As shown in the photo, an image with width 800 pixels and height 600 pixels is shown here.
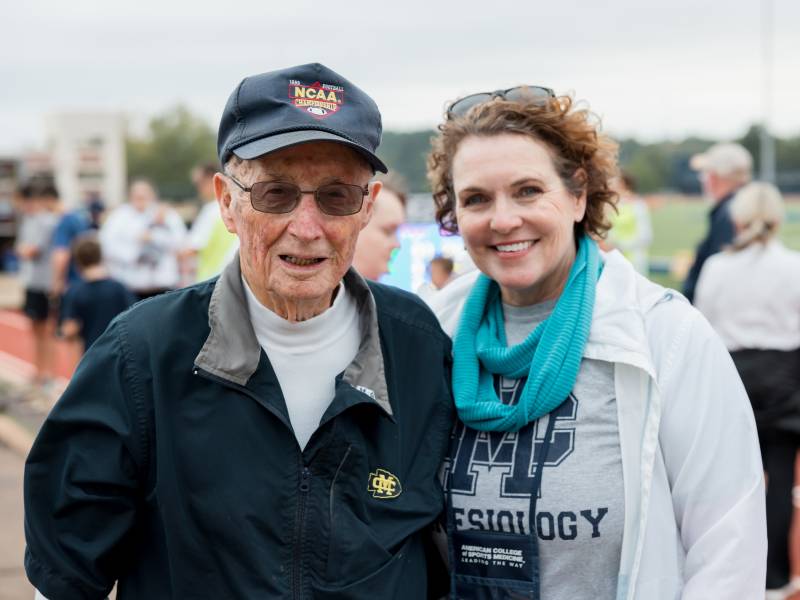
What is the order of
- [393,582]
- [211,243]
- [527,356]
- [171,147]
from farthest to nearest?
[171,147] < [211,243] < [527,356] < [393,582]

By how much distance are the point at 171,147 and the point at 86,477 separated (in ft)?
255

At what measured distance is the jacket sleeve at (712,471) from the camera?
2150 millimetres

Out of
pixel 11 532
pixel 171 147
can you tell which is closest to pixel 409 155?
pixel 11 532

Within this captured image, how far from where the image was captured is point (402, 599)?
2176 millimetres

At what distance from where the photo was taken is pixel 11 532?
19.5 ft

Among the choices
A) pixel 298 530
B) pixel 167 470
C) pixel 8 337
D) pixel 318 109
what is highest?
pixel 318 109

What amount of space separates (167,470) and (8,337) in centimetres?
1518

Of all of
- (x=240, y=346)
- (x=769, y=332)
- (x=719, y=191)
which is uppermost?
(x=240, y=346)

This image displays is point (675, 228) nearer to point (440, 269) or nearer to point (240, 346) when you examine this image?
point (440, 269)

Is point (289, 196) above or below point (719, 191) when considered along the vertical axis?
above

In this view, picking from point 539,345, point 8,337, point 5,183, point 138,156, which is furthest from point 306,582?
point 138,156

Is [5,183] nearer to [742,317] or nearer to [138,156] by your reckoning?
[742,317]

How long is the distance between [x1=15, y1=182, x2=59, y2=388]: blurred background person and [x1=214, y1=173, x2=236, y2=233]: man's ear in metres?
8.51

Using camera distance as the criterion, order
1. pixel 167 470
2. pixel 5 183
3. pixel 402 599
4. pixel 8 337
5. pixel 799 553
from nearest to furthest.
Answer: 1. pixel 167 470
2. pixel 402 599
3. pixel 799 553
4. pixel 8 337
5. pixel 5 183
